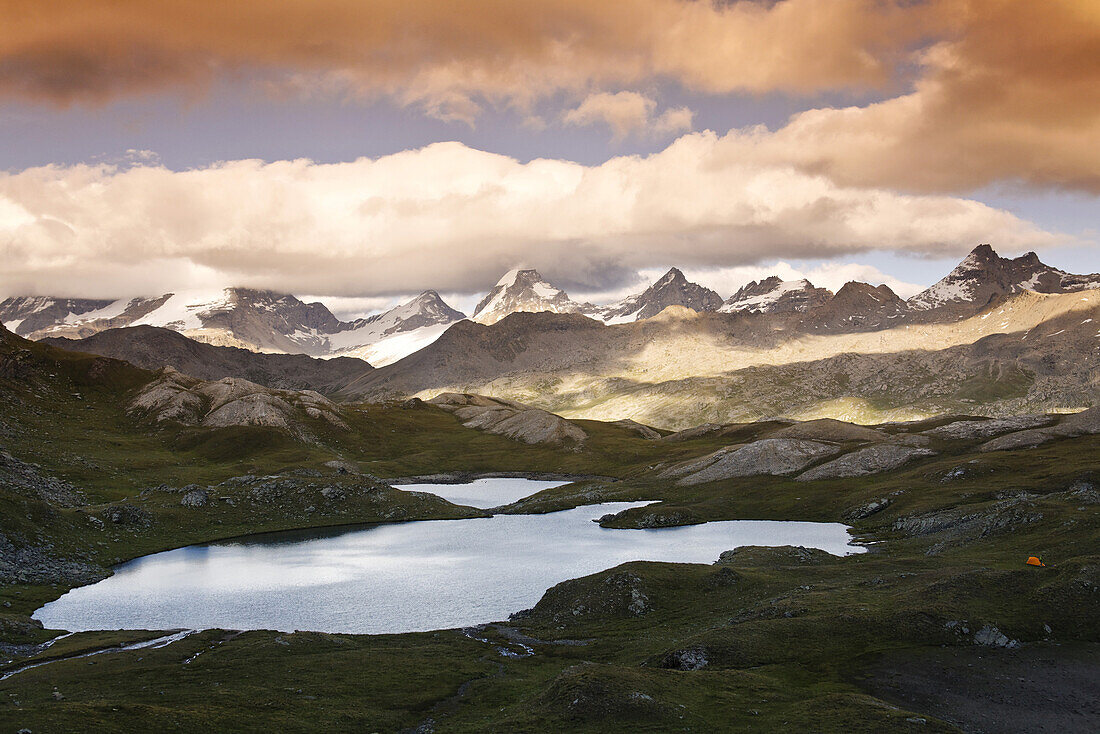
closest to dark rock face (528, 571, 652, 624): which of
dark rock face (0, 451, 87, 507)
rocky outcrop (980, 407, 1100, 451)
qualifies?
dark rock face (0, 451, 87, 507)

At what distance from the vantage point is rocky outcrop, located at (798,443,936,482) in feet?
554

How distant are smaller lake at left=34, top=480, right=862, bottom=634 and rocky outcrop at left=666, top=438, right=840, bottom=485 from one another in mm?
34549

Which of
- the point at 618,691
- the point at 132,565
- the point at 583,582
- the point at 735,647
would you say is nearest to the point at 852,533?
the point at 583,582

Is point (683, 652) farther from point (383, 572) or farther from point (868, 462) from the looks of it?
point (868, 462)

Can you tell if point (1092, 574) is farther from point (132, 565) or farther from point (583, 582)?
point (132, 565)

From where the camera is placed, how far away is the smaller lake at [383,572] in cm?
8456

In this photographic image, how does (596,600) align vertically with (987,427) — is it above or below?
below

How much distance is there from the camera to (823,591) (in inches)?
3066

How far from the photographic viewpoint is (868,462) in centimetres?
17125

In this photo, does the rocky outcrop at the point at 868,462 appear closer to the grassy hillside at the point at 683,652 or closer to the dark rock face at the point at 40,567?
the grassy hillside at the point at 683,652

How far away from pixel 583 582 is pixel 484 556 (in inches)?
1493

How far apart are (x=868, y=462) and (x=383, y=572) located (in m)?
117

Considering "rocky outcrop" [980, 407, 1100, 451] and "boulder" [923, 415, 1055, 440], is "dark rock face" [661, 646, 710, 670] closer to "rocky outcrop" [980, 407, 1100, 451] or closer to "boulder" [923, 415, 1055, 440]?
"rocky outcrop" [980, 407, 1100, 451]

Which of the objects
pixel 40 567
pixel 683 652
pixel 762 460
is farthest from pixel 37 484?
pixel 762 460
